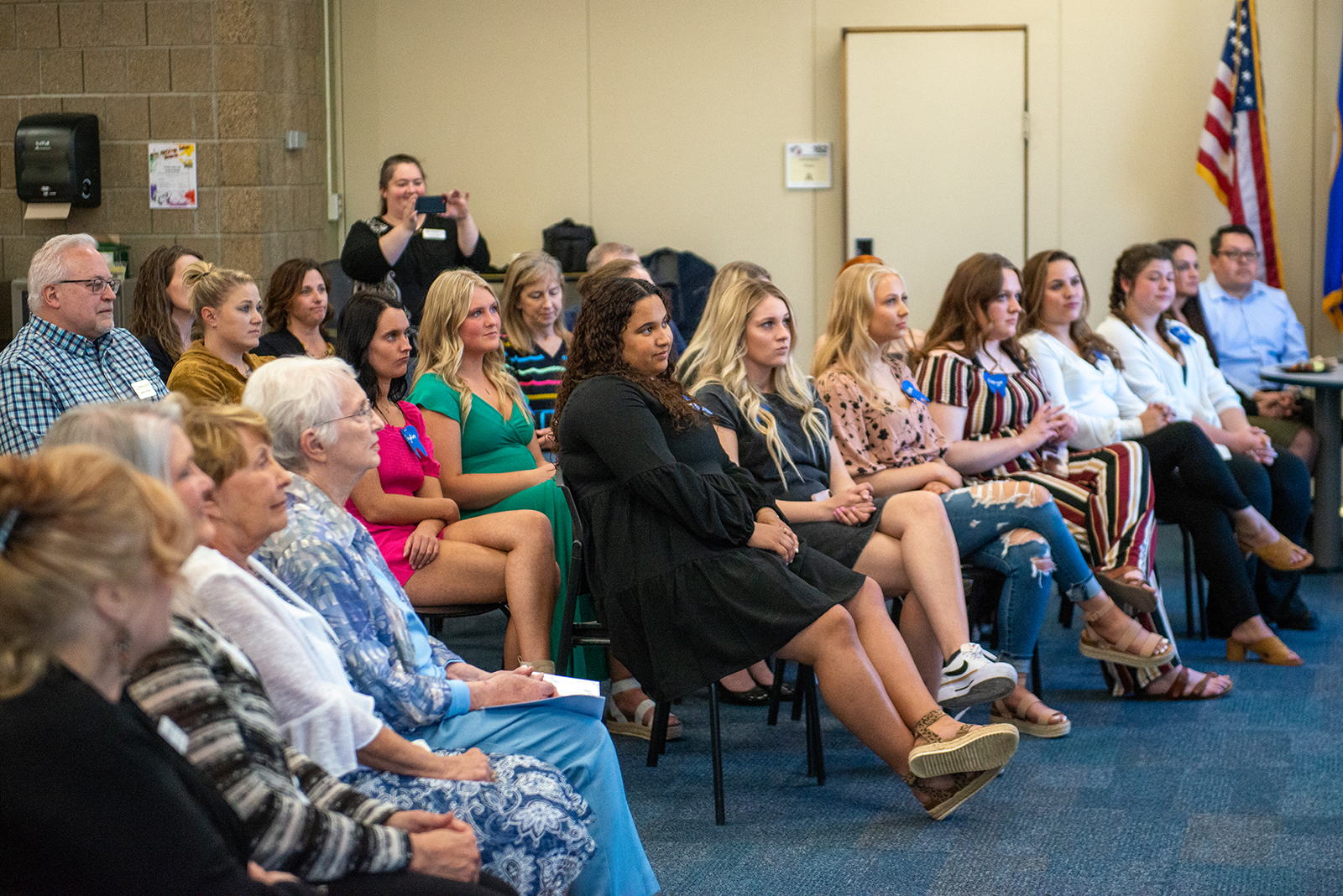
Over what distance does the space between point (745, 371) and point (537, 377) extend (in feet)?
3.25

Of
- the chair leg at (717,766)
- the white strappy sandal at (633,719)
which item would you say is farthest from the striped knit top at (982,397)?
the chair leg at (717,766)

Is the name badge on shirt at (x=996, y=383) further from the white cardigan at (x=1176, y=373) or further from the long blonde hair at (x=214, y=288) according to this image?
the long blonde hair at (x=214, y=288)

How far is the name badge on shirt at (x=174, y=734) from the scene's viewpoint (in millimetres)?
1478

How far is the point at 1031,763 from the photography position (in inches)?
134

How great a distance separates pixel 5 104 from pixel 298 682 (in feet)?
18.7

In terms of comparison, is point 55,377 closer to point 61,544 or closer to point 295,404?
point 295,404

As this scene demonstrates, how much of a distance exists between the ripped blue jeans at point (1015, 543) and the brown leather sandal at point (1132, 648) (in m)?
0.30

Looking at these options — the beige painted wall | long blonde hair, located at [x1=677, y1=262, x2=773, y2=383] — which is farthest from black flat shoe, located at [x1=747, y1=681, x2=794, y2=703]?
the beige painted wall

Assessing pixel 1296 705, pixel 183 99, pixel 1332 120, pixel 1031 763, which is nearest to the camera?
pixel 1031 763

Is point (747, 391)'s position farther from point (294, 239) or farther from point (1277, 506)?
point (294, 239)

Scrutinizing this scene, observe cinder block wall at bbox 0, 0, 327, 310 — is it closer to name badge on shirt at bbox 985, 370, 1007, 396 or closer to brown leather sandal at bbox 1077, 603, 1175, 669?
name badge on shirt at bbox 985, 370, 1007, 396

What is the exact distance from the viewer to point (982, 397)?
4.09m

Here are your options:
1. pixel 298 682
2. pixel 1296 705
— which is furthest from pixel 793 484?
pixel 298 682

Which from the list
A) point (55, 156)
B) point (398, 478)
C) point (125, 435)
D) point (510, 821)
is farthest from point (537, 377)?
point (55, 156)
